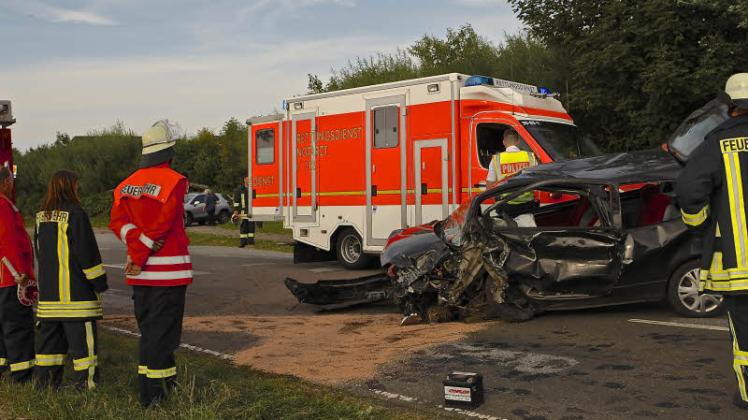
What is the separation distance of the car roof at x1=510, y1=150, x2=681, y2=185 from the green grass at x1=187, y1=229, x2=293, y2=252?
1144 cm

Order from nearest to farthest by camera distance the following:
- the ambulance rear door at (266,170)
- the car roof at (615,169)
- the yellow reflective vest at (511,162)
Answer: the car roof at (615,169), the yellow reflective vest at (511,162), the ambulance rear door at (266,170)

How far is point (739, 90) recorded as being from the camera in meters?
4.49

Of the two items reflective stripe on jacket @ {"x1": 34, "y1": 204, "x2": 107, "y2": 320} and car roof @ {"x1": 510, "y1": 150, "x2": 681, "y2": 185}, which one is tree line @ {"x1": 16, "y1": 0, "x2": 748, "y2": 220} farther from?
reflective stripe on jacket @ {"x1": 34, "y1": 204, "x2": 107, "y2": 320}

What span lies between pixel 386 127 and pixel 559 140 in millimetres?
2821

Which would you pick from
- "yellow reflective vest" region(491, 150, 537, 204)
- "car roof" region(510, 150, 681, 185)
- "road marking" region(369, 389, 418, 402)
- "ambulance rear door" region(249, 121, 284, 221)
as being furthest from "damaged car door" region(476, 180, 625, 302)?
"ambulance rear door" region(249, 121, 284, 221)

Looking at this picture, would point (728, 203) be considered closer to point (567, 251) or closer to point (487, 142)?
point (567, 251)

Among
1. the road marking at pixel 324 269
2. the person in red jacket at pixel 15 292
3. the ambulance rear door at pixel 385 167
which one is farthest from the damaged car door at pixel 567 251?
the road marking at pixel 324 269

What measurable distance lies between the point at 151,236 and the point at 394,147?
8.43m

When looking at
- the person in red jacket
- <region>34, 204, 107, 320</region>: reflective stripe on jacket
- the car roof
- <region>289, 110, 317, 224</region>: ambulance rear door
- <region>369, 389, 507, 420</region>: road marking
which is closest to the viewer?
<region>369, 389, 507, 420</region>: road marking

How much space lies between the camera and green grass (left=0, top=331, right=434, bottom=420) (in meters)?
4.62

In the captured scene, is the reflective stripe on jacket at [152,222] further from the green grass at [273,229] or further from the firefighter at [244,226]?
the green grass at [273,229]

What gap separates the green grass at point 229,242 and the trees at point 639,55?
313 inches

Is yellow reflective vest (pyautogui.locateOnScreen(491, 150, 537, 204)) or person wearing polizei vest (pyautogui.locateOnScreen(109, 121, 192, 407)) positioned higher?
yellow reflective vest (pyautogui.locateOnScreen(491, 150, 537, 204))

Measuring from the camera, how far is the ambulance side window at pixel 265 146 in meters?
15.3
